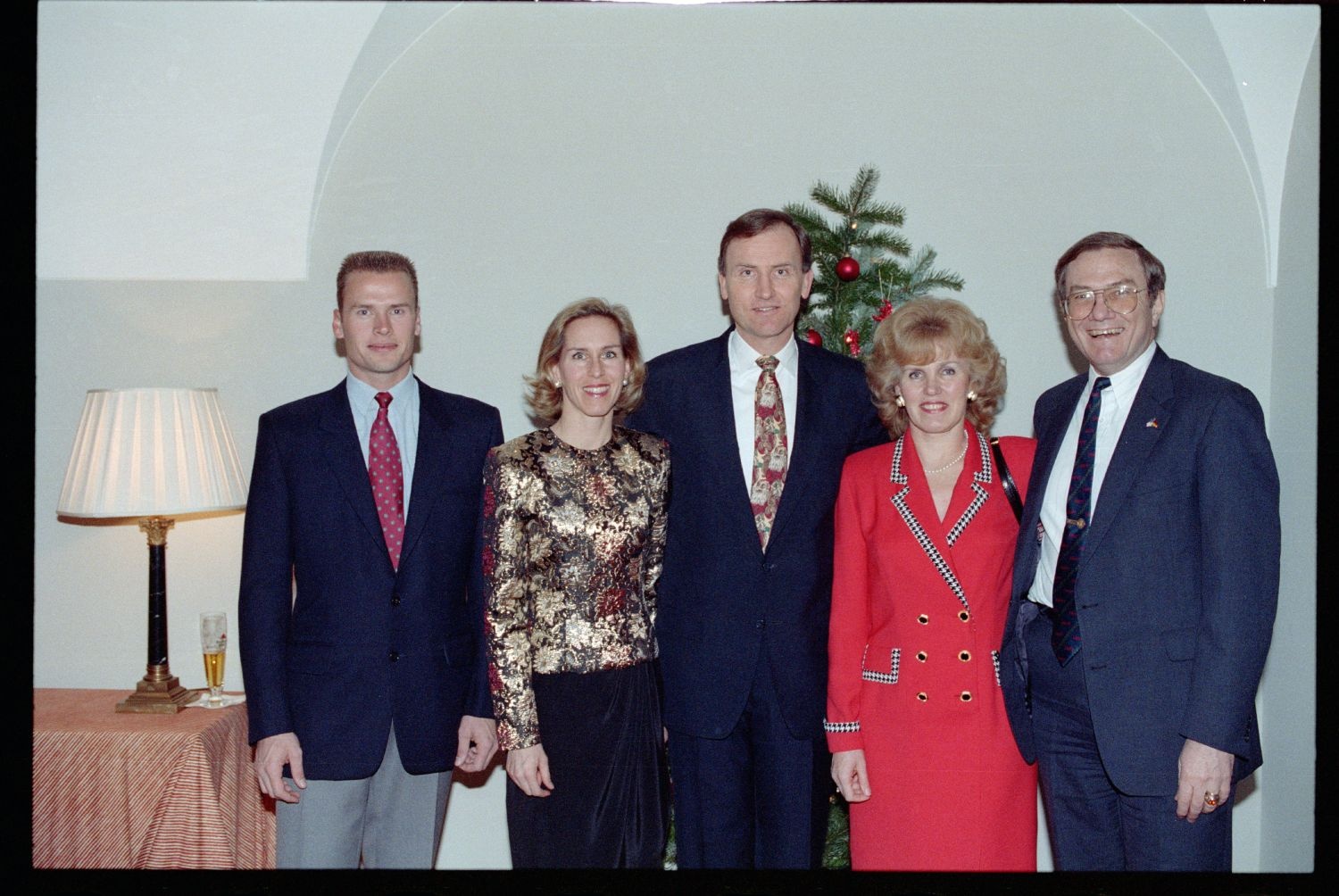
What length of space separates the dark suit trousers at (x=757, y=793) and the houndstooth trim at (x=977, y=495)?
565 mm

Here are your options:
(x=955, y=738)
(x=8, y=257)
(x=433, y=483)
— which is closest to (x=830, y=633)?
(x=955, y=738)

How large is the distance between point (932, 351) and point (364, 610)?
1524mm

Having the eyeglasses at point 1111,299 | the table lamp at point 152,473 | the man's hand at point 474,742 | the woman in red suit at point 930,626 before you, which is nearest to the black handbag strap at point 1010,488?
the woman in red suit at point 930,626

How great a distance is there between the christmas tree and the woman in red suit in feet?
1.59

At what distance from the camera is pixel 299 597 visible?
2.51 metres

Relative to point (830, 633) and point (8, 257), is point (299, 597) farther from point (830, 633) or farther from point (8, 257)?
point (8, 257)

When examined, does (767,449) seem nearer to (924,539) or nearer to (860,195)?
(924,539)

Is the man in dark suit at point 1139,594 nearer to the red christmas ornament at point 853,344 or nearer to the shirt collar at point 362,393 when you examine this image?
the red christmas ornament at point 853,344

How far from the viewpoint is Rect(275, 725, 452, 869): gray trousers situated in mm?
2449

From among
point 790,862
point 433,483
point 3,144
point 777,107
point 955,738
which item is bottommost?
point 790,862

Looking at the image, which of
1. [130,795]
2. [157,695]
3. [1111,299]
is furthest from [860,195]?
[130,795]

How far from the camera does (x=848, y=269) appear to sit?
3002mm

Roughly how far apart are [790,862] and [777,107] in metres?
2.50

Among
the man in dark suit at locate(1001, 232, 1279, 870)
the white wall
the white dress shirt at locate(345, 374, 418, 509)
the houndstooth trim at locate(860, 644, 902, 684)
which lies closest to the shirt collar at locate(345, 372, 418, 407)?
the white dress shirt at locate(345, 374, 418, 509)
